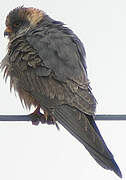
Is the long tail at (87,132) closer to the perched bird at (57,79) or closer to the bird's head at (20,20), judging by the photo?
the perched bird at (57,79)

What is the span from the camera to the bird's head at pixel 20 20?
7273mm

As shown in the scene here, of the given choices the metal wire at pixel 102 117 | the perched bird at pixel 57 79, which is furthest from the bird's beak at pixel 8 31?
the metal wire at pixel 102 117

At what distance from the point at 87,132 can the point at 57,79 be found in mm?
634

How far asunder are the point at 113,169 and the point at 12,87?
171cm

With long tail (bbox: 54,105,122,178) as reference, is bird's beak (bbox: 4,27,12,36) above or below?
above

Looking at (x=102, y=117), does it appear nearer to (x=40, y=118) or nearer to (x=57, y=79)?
(x=57, y=79)

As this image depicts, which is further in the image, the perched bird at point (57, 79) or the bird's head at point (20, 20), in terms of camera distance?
the bird's head at point (20, 20)

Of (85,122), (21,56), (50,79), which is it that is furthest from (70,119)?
(21,56)

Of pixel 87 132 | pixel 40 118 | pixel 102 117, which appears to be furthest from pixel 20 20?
pixel 102 117

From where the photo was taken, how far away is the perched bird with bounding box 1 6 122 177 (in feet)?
18.3

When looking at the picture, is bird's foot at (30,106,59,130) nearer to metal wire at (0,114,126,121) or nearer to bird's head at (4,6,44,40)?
metal wire at (0,114,126,121)

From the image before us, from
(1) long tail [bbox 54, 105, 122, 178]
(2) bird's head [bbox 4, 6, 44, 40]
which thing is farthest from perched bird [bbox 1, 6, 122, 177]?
(2) bird's head [bbox 4, 6, 44, 40]

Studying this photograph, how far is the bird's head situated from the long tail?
1.68 m

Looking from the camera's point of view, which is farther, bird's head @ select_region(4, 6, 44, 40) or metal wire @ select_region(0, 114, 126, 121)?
bird's head @ select_region(4, 6, 44, 40)
